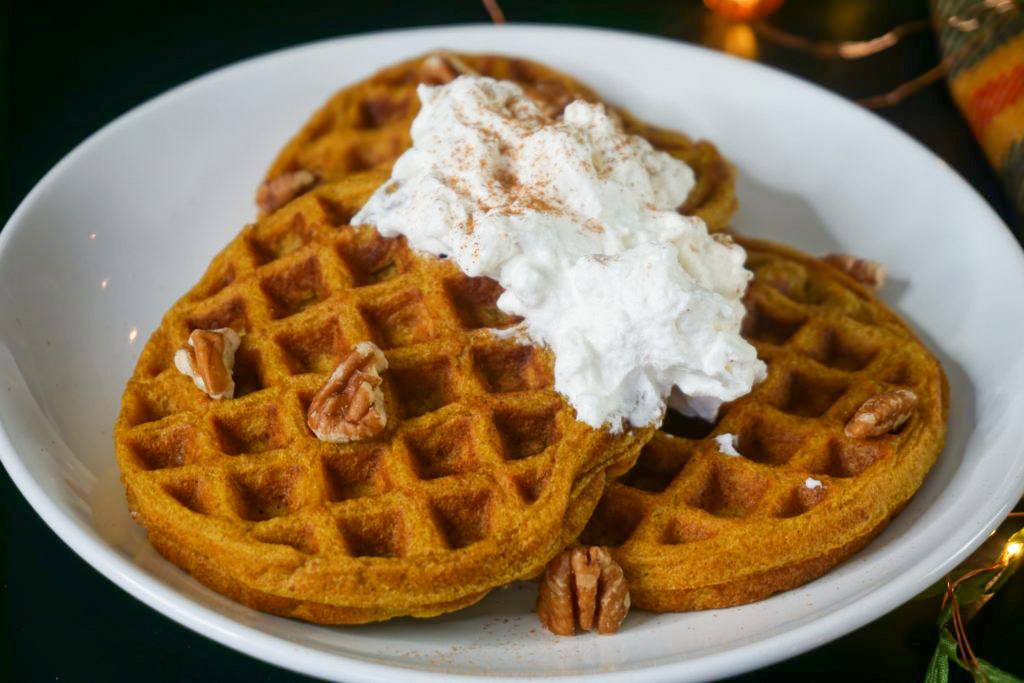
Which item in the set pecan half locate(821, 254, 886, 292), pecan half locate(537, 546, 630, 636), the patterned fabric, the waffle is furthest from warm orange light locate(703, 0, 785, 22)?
pecan half locate(537, 546, 630, 636)

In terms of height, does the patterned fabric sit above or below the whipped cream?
below

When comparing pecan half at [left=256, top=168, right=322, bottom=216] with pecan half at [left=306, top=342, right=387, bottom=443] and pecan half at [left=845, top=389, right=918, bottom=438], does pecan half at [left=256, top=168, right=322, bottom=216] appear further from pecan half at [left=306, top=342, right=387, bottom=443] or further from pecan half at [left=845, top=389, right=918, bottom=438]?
pecan half at [left=845, top=389, right=918, bottom=438]

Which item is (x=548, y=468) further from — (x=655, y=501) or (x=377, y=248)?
(x=377, y=248)

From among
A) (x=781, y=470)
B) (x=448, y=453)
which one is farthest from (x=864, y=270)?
(x=448, y=453)

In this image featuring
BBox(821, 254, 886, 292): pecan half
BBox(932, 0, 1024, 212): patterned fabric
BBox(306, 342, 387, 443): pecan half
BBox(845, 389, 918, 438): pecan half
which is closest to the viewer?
BBox(306, 342, 387, 443): pecan half

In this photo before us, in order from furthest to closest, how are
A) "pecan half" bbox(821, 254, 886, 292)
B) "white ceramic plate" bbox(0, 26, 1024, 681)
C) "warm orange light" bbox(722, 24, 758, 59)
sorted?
"warm orange light" bbox(722, 24, 758, 59) < "pecan half" bbox(821, 254, 886, 292) < "white ceramic plate" bbox(0, 26, 1024, 681)

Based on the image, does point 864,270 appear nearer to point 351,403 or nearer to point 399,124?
point 399,124

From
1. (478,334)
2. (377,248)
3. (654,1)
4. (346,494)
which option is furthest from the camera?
(654,1)

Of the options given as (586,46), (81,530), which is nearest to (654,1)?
(586,46)
